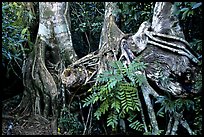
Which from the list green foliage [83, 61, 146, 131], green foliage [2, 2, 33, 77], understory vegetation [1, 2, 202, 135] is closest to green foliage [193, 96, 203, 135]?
understory vegetation [1, 2, 202, 135]

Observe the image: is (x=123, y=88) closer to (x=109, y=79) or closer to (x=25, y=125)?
(x=109, y=79)

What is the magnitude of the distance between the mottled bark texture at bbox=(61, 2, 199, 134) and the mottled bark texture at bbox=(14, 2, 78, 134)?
82cm

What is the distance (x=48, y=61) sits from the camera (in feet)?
12.4

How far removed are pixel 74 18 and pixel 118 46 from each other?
2104mm

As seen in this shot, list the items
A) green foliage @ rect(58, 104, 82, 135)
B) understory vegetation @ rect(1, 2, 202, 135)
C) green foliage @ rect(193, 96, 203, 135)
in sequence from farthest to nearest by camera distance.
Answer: green foliage @ rect(58, 104, 82, 135), understory vegetation @ rect(1, 2, 202, 135), green foliage @ rect(193, 96, 203, 135)

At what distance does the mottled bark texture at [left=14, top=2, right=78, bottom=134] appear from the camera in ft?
11.5

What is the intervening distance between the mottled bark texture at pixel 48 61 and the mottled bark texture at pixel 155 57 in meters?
0.82

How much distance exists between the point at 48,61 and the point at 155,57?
189 cm

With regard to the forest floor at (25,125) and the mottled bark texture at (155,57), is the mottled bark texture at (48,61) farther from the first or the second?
the mottled bark texture at (155,57)

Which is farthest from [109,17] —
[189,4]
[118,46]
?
[189,4]

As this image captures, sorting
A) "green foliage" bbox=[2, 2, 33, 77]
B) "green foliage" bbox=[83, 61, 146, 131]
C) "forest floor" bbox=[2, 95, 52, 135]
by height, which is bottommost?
"forest floor" bbox=[2, 95, 52, 135]

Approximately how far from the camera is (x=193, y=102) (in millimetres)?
1886

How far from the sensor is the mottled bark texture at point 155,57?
2.11 meters

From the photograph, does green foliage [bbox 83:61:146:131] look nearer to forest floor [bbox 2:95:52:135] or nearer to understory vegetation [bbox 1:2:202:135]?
understory vegetation [bbox 1:2:202:135]
